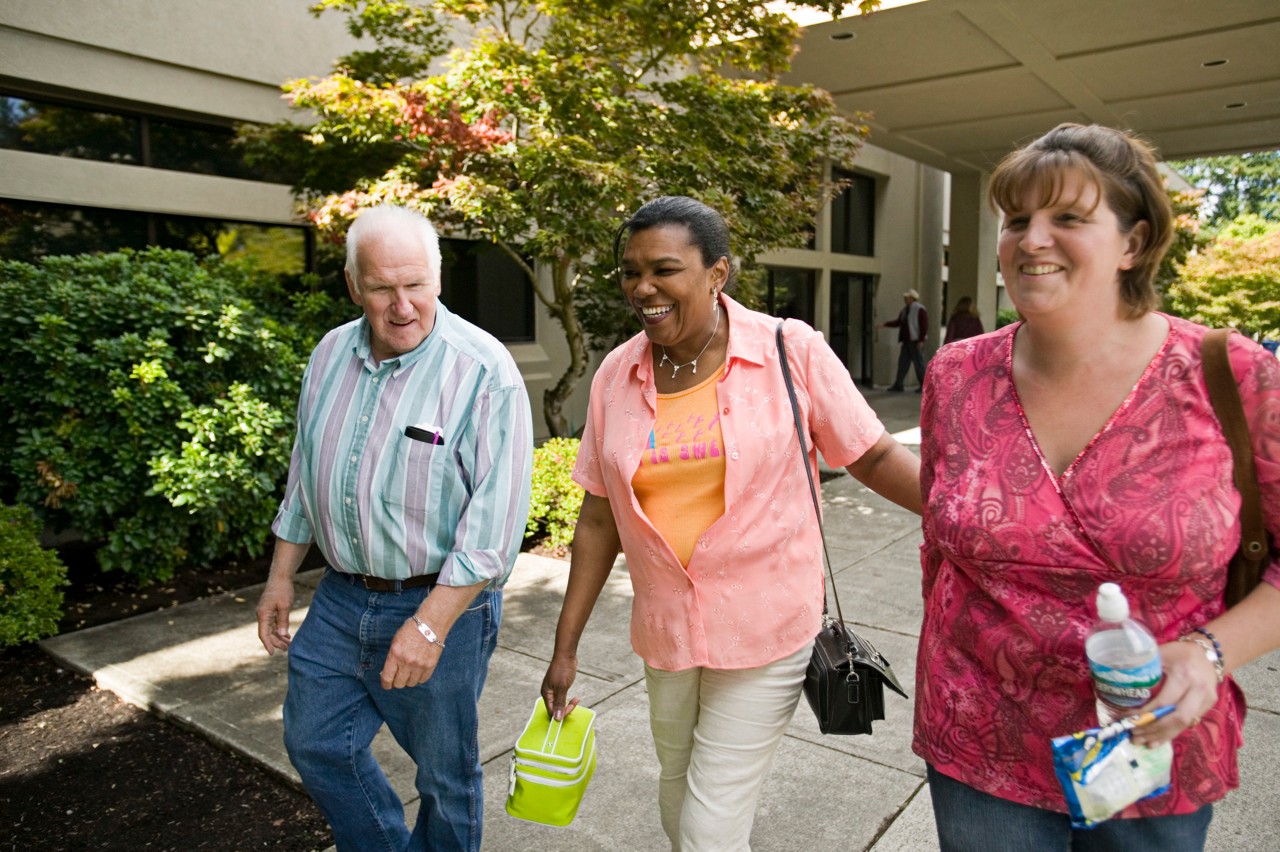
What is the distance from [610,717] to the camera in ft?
13.9

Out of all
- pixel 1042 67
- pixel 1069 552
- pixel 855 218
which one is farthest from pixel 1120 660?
pixel 855 218

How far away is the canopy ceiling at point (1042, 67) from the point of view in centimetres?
1111

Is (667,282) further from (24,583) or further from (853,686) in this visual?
(24,583)

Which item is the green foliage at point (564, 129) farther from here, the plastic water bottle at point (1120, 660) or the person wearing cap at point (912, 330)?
the person wearing cap at point (912, 330)

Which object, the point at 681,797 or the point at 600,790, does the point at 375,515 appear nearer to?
the point at 681,797

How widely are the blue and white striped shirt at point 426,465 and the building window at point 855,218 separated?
1682cm

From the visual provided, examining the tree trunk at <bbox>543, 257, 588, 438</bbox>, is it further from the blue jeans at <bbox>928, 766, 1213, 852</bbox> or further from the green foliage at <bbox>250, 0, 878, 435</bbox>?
the blue jeans at <bbox>928, 766, 1213, 852</bbox>

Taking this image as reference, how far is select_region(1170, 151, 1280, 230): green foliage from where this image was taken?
6556cm

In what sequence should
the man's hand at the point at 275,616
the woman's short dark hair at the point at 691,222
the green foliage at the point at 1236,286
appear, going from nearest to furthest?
the woman's short dark hair at the point at 691,222 < the man's hand at the point at 275,616 < the green foliage at the point at 1236,286

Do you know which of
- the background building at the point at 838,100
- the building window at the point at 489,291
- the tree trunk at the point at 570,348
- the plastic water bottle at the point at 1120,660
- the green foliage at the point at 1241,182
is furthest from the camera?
the green foliage at the point at 1241,182

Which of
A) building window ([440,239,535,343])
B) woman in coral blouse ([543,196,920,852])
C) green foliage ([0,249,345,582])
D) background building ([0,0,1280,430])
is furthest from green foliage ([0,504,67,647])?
building window ([440,239,535,343])

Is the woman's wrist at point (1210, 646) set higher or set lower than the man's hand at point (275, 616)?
higher

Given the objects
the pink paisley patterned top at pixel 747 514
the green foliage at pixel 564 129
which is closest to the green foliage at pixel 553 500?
the green foliage at pixel 564 129

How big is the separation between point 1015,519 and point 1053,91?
1489 centimetres
